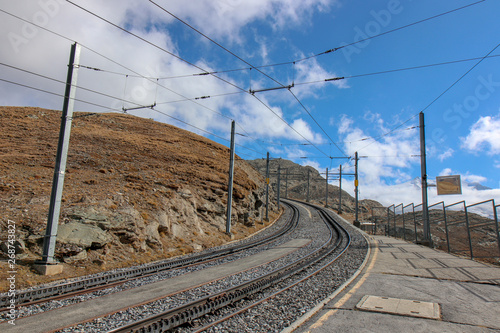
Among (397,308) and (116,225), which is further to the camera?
(116,225)

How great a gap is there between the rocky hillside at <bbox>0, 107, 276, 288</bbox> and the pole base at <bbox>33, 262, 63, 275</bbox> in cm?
32

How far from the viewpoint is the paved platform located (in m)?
5.83

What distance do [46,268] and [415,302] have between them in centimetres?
1239

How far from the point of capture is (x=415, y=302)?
24.2ft

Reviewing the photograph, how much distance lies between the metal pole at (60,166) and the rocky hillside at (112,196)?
39.9 inches

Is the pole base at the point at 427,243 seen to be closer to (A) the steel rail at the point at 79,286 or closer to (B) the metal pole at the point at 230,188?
(B) the metal pole at the point at 230,188

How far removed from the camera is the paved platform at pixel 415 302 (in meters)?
5.83

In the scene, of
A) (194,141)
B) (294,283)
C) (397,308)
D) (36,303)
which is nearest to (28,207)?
(36,303)

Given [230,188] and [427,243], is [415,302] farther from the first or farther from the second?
[230,188]

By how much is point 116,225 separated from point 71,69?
8.03m

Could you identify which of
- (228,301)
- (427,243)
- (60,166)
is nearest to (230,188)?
(60,166)

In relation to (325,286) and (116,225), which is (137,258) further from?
(325,286)

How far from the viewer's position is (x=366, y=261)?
13977 millimetres

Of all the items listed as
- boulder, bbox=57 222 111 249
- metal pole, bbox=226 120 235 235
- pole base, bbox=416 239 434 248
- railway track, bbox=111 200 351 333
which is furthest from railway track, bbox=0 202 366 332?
metal pole, bbox=226 120 235 235
